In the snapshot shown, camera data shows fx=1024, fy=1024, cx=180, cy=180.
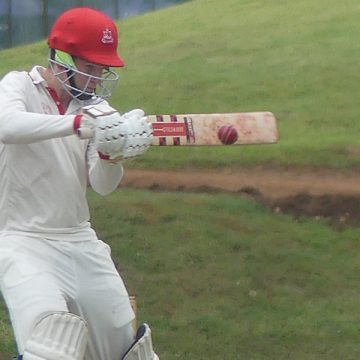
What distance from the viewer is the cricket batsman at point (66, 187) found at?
3.90m

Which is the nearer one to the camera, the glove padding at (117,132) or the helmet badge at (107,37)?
the glove padding at (117,132)

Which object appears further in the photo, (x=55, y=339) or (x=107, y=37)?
(x=107, y=37)

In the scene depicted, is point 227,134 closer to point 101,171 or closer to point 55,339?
point 101,171

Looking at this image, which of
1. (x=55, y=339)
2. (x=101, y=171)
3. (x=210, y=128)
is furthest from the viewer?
(x=210, y=128)

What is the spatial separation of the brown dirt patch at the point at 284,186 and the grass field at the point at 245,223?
23cm

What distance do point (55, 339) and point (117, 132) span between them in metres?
0.81

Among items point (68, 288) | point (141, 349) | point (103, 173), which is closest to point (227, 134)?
point (103, 173)

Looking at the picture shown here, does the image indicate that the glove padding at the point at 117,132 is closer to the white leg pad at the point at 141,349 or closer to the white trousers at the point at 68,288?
the white trousers at the point at 68,288

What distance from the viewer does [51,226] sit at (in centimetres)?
423

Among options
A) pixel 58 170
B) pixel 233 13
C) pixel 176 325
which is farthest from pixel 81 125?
pixel 233 13

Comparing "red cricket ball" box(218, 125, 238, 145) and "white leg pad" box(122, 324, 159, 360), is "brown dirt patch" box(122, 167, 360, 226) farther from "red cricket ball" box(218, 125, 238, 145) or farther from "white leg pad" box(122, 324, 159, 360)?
"white leg pad" box(122, 324, 159, 360)

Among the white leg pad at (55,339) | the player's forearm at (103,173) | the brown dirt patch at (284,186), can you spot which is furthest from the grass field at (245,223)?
the white leg pad at (55,339)

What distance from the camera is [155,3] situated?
2400 centimetres

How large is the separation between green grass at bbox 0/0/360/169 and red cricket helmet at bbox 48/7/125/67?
6623 mm
